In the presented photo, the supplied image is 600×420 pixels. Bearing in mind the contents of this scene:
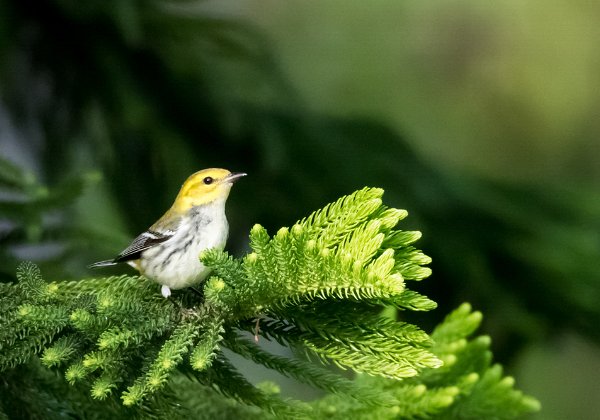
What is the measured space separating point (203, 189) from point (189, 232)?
85 mm

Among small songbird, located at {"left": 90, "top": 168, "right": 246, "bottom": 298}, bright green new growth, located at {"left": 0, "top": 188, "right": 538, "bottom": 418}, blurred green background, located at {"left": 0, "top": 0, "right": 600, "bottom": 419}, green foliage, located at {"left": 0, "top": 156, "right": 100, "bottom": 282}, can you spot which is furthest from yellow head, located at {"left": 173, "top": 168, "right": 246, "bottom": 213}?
bright green new growth, located at {"left": 0, "top": 188, "right": 538, "bottom": 418}

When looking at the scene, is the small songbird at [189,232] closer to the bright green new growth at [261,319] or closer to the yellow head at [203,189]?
the yellow head at [203,189]

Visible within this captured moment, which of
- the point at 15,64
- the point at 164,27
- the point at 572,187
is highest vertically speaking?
the point at 572,187

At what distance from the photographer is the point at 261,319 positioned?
92 centimetres

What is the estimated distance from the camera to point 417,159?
188 centimetres

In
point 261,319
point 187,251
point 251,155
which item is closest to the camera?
point 261,319

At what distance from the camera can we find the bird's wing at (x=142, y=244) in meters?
1.31

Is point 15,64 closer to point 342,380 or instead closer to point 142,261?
point 142,261

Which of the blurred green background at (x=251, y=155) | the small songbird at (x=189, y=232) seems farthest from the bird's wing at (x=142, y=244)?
the blurred green background at (x=251, y=155)

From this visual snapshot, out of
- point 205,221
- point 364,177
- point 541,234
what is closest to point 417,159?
point 364,177

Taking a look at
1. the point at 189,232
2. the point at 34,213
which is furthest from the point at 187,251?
the point at 34,213

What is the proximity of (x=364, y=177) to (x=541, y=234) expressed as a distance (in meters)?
0.43

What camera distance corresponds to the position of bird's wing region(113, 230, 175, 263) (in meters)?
1.31

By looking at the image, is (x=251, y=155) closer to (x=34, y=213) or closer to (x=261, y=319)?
(x=34, y=213)
